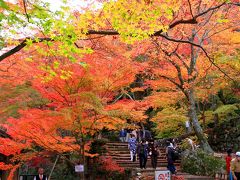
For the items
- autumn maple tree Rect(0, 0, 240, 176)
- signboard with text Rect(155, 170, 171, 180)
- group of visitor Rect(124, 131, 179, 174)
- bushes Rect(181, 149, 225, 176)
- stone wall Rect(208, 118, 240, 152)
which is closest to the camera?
autumn maple tree Rect(0, 0, 240, 176)

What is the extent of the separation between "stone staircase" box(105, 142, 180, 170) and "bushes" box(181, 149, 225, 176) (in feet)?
6.04

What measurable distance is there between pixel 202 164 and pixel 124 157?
5552mm

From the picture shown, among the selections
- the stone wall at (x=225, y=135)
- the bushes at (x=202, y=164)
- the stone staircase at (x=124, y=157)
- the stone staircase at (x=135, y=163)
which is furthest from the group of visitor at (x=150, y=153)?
the stone wall at (x=225, y=135)

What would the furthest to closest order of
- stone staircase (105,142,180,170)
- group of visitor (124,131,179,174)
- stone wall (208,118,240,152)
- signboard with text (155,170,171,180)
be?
stone wall (208,118,240,152), stone staircase (105,142,180,170), group of visitor (124,131,179,174), signboard with text (155,170,171,180)

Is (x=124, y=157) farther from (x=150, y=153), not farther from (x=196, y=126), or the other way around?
(x=196, y=126)

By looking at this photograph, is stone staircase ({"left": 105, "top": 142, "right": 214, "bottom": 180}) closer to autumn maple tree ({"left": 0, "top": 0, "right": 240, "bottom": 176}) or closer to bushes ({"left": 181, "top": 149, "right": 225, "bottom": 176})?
bushes ({"left": 181, "top": 149, "right": 225, "bottom": 176})

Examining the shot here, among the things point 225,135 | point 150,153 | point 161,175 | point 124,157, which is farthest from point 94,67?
point 225,135

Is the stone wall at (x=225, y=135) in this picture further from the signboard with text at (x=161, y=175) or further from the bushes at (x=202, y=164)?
the signboard with text at (x=161, y=175)

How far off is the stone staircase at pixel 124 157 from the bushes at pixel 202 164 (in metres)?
1.84

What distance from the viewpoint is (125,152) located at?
2181 cm

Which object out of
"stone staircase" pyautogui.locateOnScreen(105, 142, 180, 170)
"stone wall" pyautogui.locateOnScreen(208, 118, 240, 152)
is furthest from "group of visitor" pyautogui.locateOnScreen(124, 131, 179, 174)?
"stone wall" pyautogui.locateOnScreen(208, 118, 240, 152)

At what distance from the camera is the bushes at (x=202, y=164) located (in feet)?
54.6

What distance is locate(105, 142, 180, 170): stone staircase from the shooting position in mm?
19469

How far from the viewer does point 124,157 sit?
20.9 m
